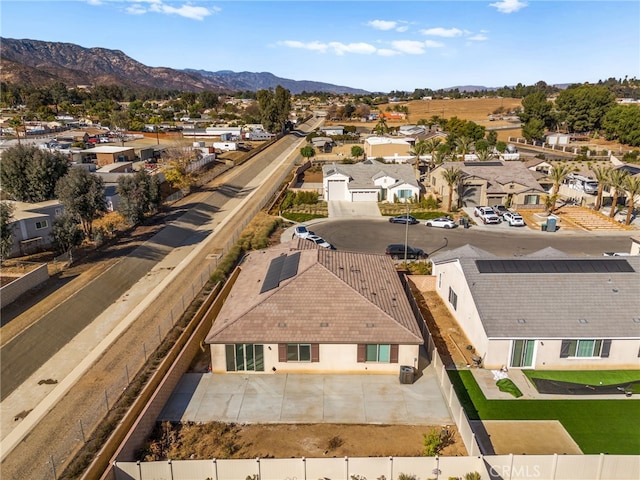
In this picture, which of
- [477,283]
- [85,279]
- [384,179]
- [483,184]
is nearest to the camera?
[477,283]

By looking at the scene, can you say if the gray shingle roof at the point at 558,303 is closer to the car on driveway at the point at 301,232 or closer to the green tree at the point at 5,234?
the car on driveway at the point at 301,232

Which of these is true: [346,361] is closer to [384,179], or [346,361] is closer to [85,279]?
[85,279]

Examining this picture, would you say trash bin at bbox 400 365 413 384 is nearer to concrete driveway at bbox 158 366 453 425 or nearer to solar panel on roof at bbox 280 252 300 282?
concrete driveway at bbox 158 366 453 425

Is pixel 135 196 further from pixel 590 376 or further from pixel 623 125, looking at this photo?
pixel 623 125

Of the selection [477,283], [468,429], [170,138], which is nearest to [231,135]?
[170,138]

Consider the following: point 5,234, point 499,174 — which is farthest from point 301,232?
point 499,174

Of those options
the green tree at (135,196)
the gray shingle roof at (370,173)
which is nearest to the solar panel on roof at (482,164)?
the gray shingle roof at (370,173)
